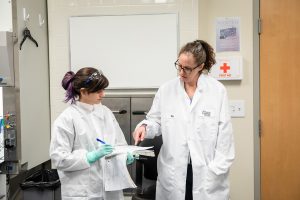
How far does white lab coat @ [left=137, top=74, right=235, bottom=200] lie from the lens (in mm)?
1682

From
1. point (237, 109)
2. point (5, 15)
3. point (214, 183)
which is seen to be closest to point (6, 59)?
point (5, 15)

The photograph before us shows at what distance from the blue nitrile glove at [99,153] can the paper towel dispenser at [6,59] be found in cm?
96

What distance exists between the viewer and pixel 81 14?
261 centimetres

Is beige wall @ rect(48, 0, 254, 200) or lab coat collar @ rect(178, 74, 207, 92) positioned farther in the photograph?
beige wall @ rect(48, 0, 254, 200)

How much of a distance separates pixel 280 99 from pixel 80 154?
5.86ft

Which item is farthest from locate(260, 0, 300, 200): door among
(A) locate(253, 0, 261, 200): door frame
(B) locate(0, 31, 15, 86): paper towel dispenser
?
(B) locate(0, 31, 15, 86): paper towel dispenser

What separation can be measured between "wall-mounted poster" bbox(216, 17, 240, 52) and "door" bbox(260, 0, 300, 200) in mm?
207

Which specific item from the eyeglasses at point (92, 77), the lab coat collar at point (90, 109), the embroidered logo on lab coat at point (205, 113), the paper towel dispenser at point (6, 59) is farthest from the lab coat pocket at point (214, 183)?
the paper towel dispenser at point (6, 59)

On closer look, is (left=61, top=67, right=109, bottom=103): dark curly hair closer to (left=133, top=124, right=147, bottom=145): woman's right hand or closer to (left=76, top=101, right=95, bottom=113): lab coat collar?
(left=76, top=101, right=95, bottom=113): lab coat collar

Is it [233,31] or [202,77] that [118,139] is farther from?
[233,31]

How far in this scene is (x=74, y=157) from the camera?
5.02 ft

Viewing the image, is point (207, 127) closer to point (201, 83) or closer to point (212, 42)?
point (201, 83)

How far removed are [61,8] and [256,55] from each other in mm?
1656

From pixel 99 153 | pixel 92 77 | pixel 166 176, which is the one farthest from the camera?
pixel 166 176
